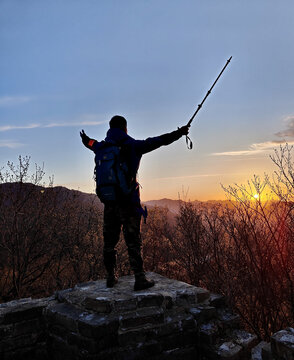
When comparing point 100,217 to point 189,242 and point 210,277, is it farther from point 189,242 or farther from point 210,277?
point 210,277

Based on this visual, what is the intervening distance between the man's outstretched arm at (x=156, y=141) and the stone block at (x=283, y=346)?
2262 millimetres

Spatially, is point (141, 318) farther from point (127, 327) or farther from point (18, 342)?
point (18, 342)

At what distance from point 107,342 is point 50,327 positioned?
35.4 inches

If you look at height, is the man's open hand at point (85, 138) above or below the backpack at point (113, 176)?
above

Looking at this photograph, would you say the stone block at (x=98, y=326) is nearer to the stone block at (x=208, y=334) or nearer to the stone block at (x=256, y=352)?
the stone block at (x=208, y=334)

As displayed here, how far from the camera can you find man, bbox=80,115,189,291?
3.40m

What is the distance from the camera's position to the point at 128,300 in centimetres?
302

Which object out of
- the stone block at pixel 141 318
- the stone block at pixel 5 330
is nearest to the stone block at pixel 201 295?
the stone block at pixel 141 318

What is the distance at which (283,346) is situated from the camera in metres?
2.18

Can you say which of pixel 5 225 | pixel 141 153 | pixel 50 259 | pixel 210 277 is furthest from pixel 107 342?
pixel 50 259

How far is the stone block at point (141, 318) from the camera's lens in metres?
2.85

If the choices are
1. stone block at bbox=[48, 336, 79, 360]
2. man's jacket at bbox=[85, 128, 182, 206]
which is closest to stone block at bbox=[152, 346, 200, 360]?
stone block at bbox=[48, 336, 79, 360]

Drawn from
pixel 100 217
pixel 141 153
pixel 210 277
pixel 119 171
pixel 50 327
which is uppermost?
pixel 141 153

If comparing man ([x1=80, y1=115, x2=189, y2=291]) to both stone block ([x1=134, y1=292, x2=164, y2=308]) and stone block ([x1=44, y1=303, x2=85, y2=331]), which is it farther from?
stone block ([x1=44, y1=303, x2=85, y2=331])
